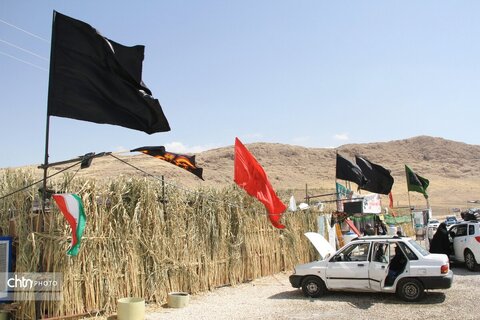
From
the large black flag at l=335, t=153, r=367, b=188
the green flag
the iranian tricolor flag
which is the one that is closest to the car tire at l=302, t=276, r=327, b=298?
the iranian tricolor flag

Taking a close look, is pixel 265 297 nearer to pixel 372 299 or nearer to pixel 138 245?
pixel 372 299

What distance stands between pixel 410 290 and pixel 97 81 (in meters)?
8.37

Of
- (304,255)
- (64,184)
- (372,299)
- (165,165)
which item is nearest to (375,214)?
(304,255)

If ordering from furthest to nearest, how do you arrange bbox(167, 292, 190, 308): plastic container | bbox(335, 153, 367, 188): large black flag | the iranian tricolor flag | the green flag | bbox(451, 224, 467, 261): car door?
the green flag < bbox(335, 153, 367, 188): large black flag < bbox(451, 224, 467, 261): car door < bbox(167, 292, 190, 308): plastic container < the iranian tricolor flag

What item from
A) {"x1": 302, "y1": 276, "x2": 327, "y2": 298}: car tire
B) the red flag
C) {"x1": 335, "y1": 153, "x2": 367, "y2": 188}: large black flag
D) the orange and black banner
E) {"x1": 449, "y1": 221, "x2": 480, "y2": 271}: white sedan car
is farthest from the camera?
{"x1": 335, "y1": 153, "x2": 367, "y2": 188}: large black flag

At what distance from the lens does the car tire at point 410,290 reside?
35.3ft

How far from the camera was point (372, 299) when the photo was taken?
11227 mm

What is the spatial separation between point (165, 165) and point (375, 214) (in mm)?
48744

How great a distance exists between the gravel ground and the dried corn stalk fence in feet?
2.64

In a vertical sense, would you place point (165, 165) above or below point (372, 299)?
above

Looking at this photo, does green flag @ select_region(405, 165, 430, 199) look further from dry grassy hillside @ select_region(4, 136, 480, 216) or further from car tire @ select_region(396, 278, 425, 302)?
dry grassy hillside @ select_region(4, 136, 480, 216)

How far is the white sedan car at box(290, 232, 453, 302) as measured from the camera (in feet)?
35.2

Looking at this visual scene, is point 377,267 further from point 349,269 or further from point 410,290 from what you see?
point 410,290

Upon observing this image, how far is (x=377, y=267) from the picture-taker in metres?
11.0
